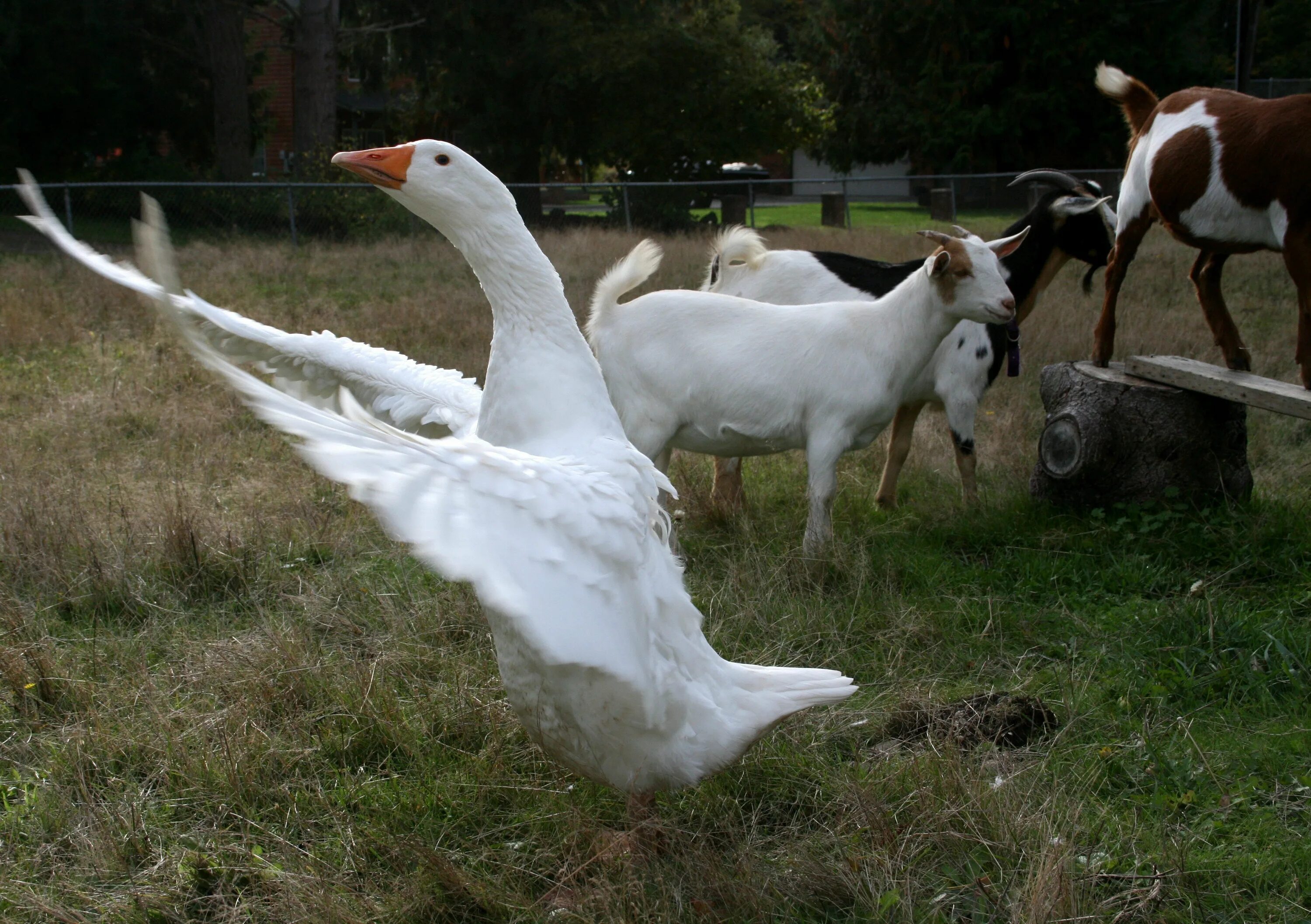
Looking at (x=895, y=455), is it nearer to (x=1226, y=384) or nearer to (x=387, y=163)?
(x=1226, y=384)

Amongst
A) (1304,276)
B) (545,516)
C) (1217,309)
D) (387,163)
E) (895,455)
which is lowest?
(895,455)

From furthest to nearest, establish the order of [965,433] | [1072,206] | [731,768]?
[1072,206]
[965,433]
[731,768]

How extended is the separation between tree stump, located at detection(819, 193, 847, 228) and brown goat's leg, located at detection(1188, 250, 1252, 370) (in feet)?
55.7

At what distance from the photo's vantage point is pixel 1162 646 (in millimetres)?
4176

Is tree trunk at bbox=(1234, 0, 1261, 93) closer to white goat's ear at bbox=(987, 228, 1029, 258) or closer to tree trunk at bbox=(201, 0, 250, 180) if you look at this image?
white goat's ear at bbox=(987, 228, 1029, 258)

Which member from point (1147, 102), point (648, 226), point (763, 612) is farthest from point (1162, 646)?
point (648, 226)

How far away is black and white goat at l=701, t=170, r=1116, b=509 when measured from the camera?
596 centimetres

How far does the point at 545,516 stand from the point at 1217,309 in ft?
15.0

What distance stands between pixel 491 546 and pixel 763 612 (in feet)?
8.35

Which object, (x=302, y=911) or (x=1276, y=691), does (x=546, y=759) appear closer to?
(x=302, y=911)

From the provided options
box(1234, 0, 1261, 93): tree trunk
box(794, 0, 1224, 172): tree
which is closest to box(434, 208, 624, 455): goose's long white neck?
box(1234, 0, 1261, 93): tree trunk

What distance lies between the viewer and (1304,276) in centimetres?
468

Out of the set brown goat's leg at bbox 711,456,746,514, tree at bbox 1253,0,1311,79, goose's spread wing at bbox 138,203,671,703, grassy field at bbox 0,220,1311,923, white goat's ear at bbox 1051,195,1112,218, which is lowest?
grassy field at bbox 0,220,1311,923

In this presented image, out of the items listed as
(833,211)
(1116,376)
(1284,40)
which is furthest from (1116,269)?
(1284,40)
